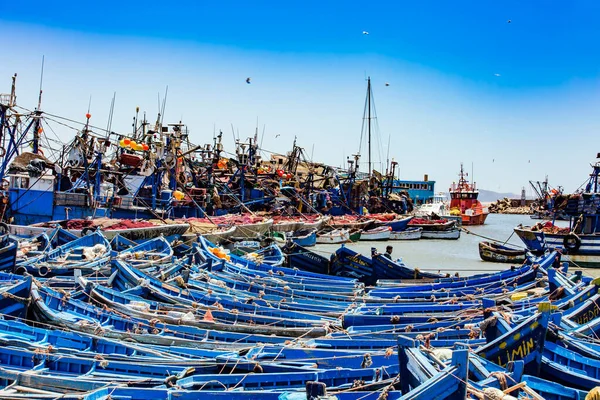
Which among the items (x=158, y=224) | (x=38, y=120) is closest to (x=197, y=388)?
(x=158, y=224)

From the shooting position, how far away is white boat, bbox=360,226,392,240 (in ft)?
146

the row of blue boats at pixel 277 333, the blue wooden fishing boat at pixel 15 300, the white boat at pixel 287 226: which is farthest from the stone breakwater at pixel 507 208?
the blue wooden fishing boat at pixel 15 300

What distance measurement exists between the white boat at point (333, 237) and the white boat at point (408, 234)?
7.10 metres

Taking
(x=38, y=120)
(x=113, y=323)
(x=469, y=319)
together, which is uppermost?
(x=38, y=120)

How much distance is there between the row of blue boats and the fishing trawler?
5320 centimetres

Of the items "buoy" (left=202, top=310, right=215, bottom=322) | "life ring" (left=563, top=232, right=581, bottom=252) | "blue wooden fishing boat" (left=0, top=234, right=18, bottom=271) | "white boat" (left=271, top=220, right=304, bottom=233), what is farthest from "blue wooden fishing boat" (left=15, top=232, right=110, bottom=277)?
"life ring" (left=563, top=232, right=581, bottom=252)

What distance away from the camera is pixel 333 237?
130 feet

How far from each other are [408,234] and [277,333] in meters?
37.0

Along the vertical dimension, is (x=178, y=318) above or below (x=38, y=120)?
below

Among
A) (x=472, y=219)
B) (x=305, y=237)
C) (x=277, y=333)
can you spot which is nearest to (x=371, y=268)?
(x=277, y=333)

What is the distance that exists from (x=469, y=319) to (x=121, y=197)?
82.8ft

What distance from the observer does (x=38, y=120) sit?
94.1 feet

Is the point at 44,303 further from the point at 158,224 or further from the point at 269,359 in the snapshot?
the point at 158,224

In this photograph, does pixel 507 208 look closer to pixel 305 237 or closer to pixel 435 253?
pixel 435 253
